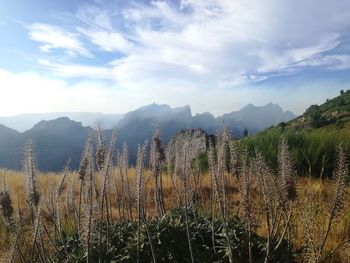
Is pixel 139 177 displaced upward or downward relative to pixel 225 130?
downward

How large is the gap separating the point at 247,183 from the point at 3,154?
5330cm

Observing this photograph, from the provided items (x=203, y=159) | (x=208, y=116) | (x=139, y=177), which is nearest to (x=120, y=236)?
(x=139, y=177)

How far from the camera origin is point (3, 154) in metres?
52.4

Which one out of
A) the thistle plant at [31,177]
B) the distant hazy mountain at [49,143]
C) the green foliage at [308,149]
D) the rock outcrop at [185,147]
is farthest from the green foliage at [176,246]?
the distant hazy mountain at [49,143]

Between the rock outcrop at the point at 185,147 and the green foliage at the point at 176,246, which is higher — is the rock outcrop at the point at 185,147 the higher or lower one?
the higher one

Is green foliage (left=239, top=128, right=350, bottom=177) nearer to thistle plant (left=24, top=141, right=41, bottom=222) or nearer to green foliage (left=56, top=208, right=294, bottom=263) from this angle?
green foliage (left=56, top=208, right=294, bottom=263)

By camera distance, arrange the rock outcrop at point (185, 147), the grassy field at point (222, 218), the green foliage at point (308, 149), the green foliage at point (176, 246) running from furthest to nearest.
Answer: the green foliage at point (308, 149), the rock outcrop at point (185, 147), the green foliage at point (176, 246), the grassy field at point (222, 218)

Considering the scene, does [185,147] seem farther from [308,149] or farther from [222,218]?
[308,149]

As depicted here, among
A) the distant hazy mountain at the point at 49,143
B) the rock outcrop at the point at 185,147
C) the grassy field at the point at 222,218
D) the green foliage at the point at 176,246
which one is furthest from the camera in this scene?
the distant hazy mountain at the point at 49,143

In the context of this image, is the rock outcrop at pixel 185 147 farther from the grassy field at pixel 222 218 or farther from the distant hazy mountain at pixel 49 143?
the distant hazy mountain at pixel 49 143

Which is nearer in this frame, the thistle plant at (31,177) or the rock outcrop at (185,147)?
the thistle plant at (31,177)

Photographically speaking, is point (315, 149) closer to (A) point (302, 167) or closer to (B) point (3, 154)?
(A) point (302, 167)

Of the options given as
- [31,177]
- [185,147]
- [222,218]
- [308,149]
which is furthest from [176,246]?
[308,149]

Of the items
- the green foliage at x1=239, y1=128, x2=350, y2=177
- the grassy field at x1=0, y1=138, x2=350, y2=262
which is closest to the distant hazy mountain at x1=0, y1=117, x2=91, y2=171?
the green foliage at x1=239, y1=128, x2=350, y2=177
